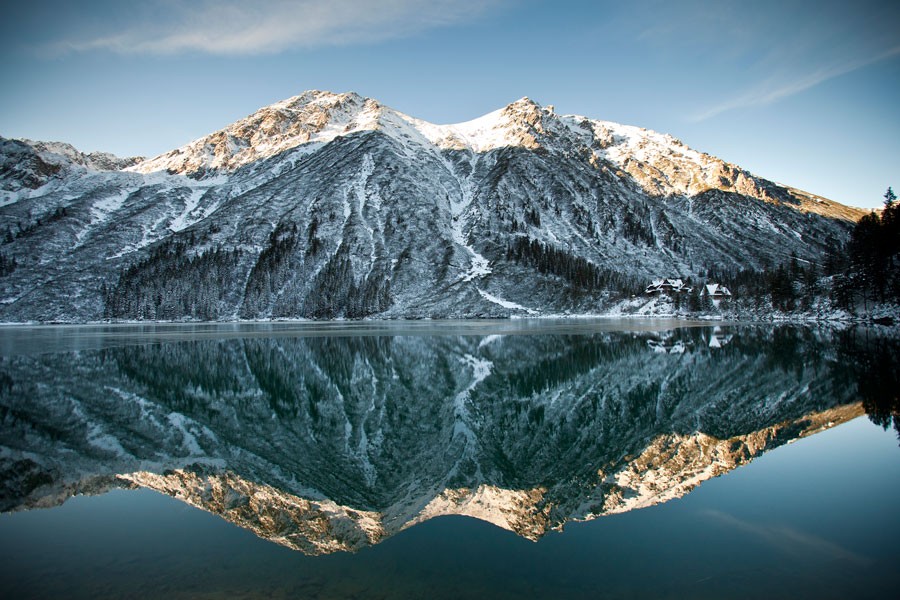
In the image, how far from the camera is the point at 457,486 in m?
17.9

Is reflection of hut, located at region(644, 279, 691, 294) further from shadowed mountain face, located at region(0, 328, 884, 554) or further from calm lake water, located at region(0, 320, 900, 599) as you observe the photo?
calm lake water, located at region(0, 320, 900, 599)

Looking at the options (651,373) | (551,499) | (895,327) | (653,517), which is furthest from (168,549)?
(895,327)

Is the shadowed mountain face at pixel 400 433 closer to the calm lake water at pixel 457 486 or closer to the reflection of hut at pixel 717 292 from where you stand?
the calm lake water at pixel 457 486

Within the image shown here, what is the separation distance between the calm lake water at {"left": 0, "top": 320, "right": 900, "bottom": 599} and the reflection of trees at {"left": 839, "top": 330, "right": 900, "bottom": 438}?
10.3 inches

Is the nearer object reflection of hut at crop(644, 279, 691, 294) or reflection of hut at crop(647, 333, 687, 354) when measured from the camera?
reflection of hut at crop(647, 333, 687, 354)

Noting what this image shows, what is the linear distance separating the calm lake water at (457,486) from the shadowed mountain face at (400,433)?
146 millimetres

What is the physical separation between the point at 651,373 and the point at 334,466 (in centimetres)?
2718

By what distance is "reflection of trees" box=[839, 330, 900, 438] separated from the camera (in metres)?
24.8

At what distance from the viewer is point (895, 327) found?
78.2 metres

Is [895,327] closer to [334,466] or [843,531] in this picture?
[843,531]

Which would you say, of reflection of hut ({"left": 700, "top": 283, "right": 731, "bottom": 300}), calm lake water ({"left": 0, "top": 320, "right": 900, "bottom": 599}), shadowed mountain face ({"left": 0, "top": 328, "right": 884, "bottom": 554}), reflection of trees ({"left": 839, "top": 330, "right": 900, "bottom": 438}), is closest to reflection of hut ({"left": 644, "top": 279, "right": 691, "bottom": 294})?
reflection of hut ({"left": 700, "top": 283, "right": 731, "bottom": 300})

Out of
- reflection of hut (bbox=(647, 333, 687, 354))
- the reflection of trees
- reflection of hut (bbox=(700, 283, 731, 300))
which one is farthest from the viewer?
reflection of hut (bbox=(700, 283, 731, 300))

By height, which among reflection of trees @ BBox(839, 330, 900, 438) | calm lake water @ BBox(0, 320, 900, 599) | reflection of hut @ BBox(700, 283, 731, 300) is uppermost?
reflection of hut @ BBox(700, 283, 731, 300)

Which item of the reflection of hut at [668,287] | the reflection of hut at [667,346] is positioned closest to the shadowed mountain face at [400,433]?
the reflection of hut at [667,346]
